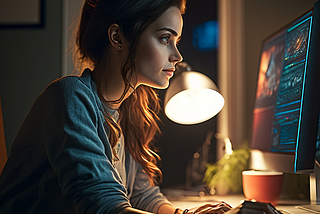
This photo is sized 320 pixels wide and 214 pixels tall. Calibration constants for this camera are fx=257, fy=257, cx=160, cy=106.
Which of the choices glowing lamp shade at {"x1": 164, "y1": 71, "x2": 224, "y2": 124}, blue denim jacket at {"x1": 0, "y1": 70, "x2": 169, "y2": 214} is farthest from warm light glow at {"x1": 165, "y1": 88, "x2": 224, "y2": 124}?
blue denim jacket at {"x1": 0, "y1": 70, "x2": 169, "y2": 214}

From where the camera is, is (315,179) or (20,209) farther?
(315,179)

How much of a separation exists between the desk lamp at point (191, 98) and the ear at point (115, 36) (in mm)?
280

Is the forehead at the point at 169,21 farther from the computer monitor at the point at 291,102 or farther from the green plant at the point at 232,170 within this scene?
the green plant at the point at 232,170

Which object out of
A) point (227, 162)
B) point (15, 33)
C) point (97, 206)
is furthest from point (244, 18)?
point (97, 206)

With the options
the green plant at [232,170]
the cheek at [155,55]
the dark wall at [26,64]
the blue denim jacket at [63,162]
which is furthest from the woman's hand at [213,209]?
the dark wall at [26,64]

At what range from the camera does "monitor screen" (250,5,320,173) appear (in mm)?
819

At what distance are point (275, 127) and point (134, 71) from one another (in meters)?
0.61

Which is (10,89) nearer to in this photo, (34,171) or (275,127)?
(34,171)

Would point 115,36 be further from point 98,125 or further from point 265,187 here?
point 265,187

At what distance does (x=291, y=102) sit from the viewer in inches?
35.5

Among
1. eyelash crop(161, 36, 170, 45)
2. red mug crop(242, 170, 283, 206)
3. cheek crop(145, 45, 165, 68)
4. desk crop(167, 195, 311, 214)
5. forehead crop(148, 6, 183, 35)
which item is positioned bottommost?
desk crop(167, 195, 311, 214)

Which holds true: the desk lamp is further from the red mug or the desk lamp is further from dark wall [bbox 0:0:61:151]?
dark wall [bbox 0:0:61:151]

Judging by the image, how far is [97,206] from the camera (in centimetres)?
55

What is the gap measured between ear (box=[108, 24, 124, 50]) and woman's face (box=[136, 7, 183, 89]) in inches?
2.7
